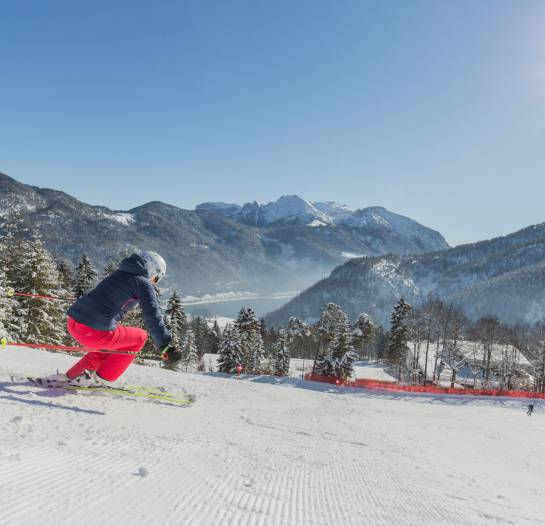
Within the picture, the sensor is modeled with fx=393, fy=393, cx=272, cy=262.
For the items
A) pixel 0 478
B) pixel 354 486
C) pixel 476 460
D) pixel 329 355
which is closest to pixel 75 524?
pixel 0 478

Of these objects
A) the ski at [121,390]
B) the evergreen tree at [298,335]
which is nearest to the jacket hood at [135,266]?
the ski at [121,390]

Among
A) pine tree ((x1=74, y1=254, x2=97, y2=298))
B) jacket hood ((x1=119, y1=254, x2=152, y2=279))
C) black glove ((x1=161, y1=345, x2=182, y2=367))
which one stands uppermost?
pine tree ((x1=74, y1=254, x2=97, y2=298))

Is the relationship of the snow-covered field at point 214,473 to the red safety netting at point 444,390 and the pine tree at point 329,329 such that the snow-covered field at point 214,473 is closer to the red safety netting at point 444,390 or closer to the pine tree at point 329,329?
the red safety netting at point 444,390

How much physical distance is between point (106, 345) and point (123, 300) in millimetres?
772

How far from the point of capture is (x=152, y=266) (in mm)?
5215

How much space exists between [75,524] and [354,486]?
2.61m

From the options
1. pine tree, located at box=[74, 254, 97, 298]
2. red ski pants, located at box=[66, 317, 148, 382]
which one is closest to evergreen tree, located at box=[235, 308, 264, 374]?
pine tree, located at box=[74, 254, 97, 298]

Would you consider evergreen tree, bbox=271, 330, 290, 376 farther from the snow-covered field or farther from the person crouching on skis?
the person crouching on skis

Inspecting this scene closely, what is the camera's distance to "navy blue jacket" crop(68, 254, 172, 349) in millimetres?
4961

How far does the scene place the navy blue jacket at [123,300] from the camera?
4.96m

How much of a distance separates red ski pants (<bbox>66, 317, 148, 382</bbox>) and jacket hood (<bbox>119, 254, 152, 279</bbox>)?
0.88 m

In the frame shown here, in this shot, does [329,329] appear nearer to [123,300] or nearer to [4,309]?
[4,309]

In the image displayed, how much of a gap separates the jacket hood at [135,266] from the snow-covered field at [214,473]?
1771 millimetres

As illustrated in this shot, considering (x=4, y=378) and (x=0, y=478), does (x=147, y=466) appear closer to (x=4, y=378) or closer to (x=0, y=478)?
(x=0, y=478)
